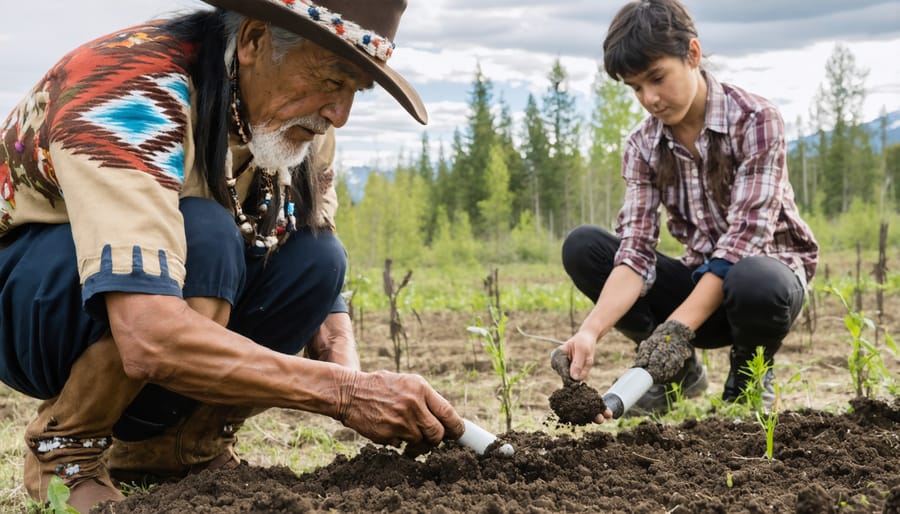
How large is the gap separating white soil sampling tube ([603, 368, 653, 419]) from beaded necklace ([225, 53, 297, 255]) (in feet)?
4.16

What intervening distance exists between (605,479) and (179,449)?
57.8 inches

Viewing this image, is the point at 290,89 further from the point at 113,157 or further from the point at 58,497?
the point at 58,497

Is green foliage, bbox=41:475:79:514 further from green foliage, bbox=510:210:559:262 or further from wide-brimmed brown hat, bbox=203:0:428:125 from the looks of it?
green foliage, bbox=510:210:559:262

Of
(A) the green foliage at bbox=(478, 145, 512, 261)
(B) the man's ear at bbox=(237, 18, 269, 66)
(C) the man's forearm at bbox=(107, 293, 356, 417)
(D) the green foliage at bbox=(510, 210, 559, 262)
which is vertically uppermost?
(B) the man's ear at bbox=(237, 18, 269, 66)

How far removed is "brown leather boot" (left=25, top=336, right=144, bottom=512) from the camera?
7.47ft

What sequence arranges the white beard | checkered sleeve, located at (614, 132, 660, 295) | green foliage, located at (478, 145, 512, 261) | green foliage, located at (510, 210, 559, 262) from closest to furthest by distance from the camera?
the white beard, checkered sleeve, located at (614, 132, 660, 295), green foliage, located at (510, 210, 559, 262), green foliage, located at (478, 145, 512, 261)

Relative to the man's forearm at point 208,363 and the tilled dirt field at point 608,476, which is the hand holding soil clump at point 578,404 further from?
the man's forearm at point 208,363

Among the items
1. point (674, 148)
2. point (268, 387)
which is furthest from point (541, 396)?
point (268, 387)

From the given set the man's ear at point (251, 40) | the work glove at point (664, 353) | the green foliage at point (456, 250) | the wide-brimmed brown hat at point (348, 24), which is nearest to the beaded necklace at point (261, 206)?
the man's ear at point (251, 40)

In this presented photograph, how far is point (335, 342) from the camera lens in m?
3.05

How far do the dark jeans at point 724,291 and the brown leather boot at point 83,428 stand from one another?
2414 mm

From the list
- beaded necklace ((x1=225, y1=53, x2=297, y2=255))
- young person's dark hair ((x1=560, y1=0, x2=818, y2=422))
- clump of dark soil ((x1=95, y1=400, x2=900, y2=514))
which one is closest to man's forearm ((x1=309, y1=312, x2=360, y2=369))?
beaded necklace ((x1=225, y1=53, x2=297, y2=255))

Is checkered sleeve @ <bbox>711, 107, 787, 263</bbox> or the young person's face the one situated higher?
the young person's face

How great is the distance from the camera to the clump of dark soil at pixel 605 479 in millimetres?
1947
